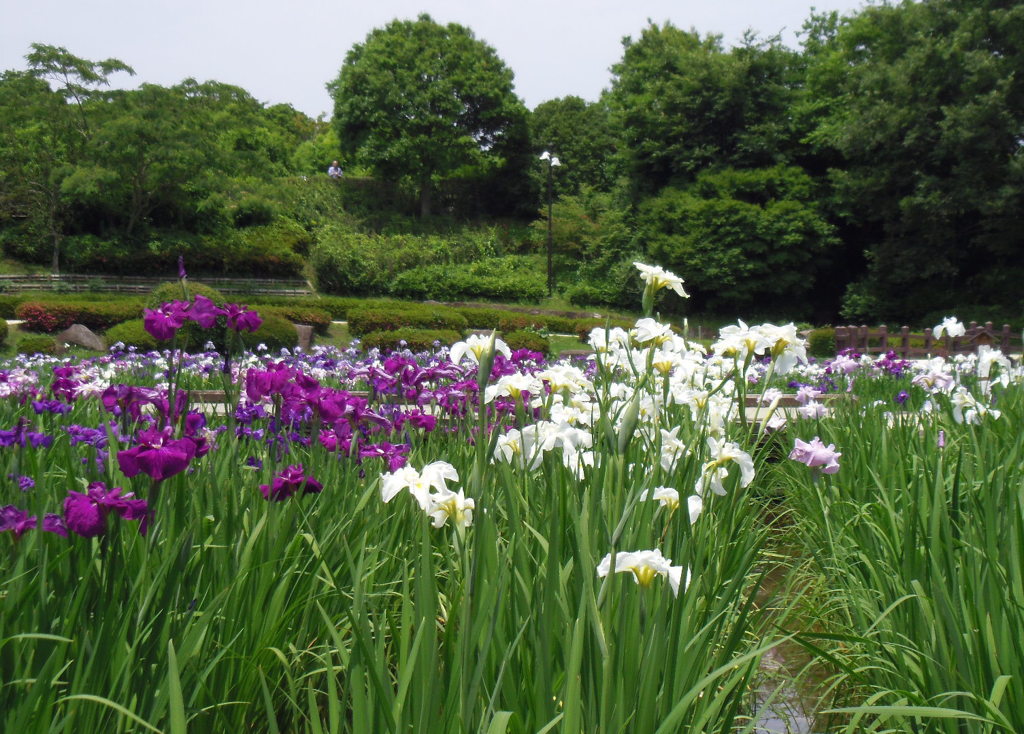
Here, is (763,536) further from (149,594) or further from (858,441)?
(149,594)

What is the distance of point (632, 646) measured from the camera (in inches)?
56.2

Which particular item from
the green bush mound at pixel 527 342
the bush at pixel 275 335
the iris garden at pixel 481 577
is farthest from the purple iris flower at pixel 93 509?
the bush at pixel 275 335

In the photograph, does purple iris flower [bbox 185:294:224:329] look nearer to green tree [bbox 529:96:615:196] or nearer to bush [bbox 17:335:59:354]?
bush [bbox 17:335:59:354]

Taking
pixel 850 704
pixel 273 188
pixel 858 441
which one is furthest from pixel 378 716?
pixel 273 188

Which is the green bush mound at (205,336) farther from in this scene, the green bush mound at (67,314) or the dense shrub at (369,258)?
the dense shrub at (369,258)

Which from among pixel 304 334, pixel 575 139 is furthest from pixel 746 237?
pixel 304 334

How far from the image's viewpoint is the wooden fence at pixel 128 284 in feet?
67.3

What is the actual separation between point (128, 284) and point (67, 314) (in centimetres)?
750

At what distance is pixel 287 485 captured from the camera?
79.0 inches

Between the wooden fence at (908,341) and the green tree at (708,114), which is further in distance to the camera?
the green tree at (708,114)

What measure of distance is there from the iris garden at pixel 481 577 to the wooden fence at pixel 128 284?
Answer: 2038 cm

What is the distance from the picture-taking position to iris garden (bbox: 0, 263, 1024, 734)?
1331 mm

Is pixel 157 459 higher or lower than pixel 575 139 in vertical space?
lower

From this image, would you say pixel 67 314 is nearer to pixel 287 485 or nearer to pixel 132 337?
pixel 132 337
